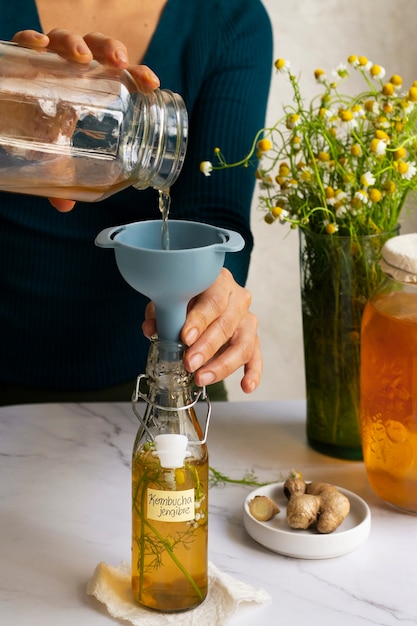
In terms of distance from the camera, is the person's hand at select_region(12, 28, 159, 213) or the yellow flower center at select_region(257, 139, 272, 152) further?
the yellow flower center at select_region(257, 139, 272, 152)

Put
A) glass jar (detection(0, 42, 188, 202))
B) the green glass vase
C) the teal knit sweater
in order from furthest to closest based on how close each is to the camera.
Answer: the teal knit sweater < the green glass vase < glass jar (detection(0, 42, 188, 202))

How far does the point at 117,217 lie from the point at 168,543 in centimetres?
72

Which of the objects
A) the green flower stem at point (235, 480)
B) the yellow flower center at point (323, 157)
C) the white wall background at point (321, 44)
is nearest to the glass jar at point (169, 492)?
the green flower stem at point (235, 480)

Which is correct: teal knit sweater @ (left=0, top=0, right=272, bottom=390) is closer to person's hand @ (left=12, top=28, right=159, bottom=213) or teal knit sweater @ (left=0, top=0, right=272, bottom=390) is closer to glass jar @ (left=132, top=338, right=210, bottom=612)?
person's hand @ (left=12, top=28, right=159, bottom=213)

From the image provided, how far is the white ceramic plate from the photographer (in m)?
0.94

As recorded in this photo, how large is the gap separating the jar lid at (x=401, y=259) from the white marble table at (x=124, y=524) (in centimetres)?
27

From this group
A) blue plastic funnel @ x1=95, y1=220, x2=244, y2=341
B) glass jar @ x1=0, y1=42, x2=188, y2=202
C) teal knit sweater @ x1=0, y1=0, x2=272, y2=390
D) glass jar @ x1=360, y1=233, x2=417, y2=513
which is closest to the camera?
blue plastic funnel @ x1=95, y1=220, x2=244, y2=341

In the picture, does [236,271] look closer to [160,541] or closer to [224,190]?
[224,190]

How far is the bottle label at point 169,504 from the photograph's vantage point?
834 millimetres

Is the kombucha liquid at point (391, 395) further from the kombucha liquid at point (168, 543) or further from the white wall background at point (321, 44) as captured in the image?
the white wall background at point (321, 44)

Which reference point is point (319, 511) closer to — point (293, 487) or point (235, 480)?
point (293, 487)

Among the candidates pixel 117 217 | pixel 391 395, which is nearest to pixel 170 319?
pixel 391 395

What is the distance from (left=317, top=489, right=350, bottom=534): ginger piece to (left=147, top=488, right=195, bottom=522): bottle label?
0.19m

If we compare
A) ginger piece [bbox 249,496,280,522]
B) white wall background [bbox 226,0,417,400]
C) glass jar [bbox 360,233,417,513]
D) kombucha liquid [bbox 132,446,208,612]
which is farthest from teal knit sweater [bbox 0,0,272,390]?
white wall background [bbox 226,0,417,400]
